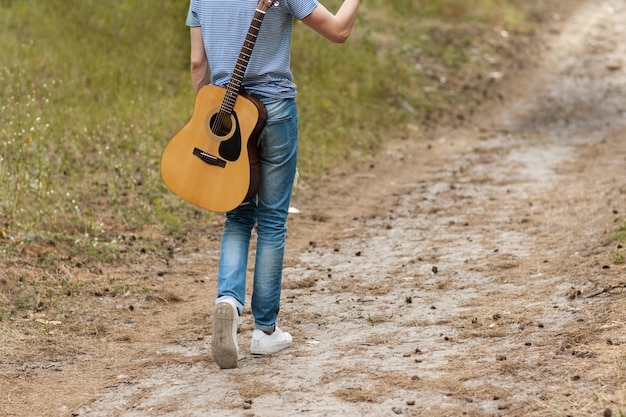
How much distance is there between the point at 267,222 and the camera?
4828 millimetres

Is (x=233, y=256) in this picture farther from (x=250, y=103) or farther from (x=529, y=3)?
(x=529, y=3)

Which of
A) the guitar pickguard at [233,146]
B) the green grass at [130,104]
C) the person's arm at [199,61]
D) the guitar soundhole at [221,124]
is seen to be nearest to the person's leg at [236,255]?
the guitar pickguard at [233,146]

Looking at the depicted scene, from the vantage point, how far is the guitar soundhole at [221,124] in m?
4.68

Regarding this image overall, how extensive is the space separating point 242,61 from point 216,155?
52 cm

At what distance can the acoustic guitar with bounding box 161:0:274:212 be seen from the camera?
461 centimetres

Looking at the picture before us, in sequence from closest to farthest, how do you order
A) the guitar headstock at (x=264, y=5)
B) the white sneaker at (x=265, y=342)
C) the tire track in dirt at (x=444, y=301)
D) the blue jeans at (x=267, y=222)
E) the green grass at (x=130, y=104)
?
the tire track in dirt at (x=444, y=301), the guitar headstock at (x=264, y=5), the blue jeans at (x=267, y=222), the white sneaker at (x=265, y=342), the green grass at (x=130, y=104)

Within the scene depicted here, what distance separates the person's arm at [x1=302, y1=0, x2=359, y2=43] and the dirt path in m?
1.69

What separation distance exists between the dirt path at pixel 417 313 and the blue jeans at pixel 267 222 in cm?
37

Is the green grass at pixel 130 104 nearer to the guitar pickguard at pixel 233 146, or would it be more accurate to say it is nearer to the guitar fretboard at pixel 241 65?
the guitar pickguard at pixel 233 146

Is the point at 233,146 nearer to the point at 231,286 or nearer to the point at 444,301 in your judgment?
the point at 231,286

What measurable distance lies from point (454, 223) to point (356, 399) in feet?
13.8

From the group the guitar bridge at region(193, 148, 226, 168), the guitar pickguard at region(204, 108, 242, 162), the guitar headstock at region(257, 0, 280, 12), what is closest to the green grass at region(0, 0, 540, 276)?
the guitar bridge at region(193, 148, 226, 168)

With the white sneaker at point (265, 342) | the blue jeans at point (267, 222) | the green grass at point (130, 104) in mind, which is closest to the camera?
the blue jeans at point (267, 222)

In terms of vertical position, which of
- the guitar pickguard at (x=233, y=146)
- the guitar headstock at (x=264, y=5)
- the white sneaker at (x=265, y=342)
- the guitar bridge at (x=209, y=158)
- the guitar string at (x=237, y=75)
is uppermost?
the guitar headstock at (x=264, y=5)
